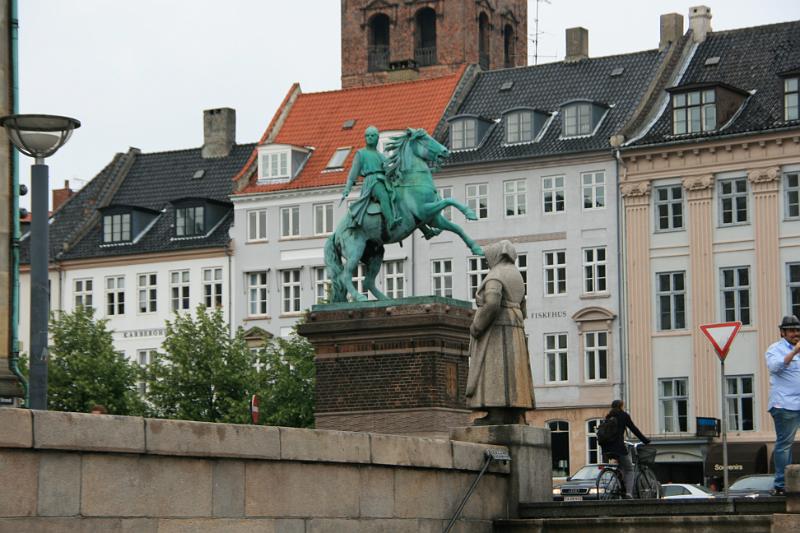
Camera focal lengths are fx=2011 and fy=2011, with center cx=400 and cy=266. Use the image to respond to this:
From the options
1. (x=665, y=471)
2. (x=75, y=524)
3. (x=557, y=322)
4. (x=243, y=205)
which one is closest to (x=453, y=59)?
(x=243, y=205)

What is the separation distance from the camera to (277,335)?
70000 millimetres

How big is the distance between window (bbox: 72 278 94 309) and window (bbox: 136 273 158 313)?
2.07m

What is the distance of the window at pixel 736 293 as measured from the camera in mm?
60375

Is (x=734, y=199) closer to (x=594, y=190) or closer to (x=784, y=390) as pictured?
(x=594, y=190)

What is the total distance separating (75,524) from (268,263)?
56690 mm

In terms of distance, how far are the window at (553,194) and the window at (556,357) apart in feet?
13.4

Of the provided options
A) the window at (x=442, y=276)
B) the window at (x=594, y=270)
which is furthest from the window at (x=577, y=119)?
the window at (x=442, y=276)

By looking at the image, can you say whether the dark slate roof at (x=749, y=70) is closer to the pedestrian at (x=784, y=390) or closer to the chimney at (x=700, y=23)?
the chimney at (x=700, y=23)

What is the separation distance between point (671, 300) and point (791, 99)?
7.16 meters

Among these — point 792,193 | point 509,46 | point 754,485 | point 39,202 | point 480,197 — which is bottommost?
point 754,485

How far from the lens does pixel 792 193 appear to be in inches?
2366

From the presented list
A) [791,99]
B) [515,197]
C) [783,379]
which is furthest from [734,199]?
[783,379]

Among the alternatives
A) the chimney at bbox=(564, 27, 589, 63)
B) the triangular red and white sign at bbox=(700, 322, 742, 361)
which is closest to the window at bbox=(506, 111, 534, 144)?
the chimney at bbox=(564, 27, 589, 63)

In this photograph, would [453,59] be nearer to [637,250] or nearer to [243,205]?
[243,205]
